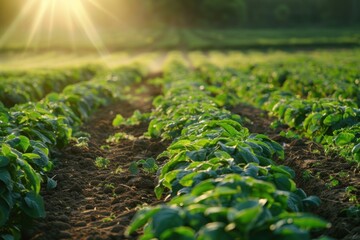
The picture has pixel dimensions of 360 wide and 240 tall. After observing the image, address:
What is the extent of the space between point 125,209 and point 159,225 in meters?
2.07

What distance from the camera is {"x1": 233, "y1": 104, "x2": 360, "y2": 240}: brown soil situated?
4285 mm

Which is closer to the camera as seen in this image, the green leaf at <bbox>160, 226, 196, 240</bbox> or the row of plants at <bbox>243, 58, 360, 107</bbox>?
A: the green leaf at <bbox>160, 226, 196, 240</bbox>

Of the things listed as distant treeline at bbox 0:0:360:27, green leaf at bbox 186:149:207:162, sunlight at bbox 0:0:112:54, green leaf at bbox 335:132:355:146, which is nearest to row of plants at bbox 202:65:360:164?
green leaf at bbox 335:132:355:146

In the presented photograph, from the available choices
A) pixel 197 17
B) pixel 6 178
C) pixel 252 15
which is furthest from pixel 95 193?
pixel 252 15

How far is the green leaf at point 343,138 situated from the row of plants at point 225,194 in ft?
4.18

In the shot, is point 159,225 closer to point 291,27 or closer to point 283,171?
point 283,171

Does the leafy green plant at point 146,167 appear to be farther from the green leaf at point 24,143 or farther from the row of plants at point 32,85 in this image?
the row of plants at point 32,85

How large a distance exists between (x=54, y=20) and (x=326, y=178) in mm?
67774

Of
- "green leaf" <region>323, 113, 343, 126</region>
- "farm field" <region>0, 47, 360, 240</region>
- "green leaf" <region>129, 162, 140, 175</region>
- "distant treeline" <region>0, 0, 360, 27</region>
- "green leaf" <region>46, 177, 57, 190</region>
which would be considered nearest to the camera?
"farm field" <region>0, 47, 360, 240</region>

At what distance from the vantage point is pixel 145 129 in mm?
8945

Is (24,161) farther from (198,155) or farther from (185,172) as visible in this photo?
(198,155)

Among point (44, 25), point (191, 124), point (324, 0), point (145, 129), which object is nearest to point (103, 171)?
point (191, 124)

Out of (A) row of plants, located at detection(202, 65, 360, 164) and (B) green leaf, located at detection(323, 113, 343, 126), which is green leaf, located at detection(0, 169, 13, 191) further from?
(B) green leaf, located at detection(323, 113, 343, 126)

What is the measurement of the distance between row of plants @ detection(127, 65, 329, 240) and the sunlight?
51.1m
